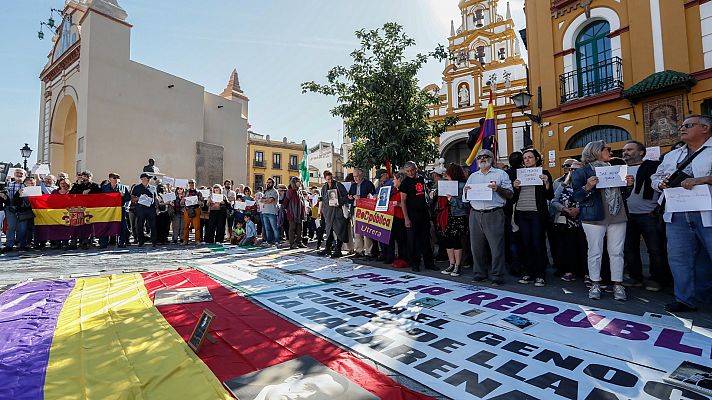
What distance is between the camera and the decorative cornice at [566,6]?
41.0 feet

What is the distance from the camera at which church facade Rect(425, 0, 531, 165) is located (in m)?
20.7

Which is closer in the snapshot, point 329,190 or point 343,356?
point 343,356

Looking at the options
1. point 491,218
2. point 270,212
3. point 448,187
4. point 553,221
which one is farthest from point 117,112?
point 553,221

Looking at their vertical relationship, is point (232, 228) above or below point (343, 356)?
above

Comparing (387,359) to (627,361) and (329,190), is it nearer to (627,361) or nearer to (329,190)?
(627,361)

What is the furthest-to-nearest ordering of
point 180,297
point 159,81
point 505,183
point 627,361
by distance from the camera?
point 159,81
point 505,183
point 180,297
point 627,361

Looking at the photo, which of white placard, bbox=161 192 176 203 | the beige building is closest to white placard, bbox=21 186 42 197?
white placard, bbox=161 192 176 203

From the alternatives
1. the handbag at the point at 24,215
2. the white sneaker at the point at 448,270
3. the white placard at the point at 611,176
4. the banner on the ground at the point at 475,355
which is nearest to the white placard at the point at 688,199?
the white placard at the point at 611,176

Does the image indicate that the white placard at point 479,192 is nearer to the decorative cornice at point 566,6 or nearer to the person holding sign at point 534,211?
the person holding sign at point 534,211

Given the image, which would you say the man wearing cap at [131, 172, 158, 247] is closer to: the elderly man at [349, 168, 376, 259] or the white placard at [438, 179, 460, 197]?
the elderly man at [349, 168, 376, 259]

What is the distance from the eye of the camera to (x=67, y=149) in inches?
781

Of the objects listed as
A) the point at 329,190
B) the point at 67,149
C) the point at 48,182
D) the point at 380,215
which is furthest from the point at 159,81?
the point at 380,215

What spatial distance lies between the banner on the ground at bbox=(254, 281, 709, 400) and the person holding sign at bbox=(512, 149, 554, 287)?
1.26m

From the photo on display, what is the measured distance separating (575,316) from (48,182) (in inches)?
481
